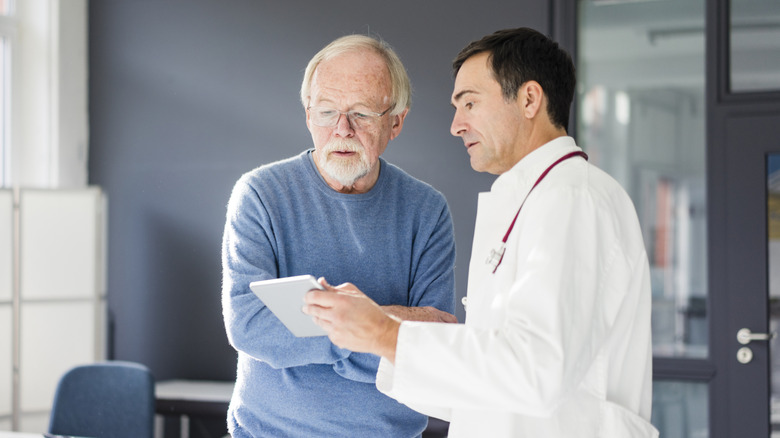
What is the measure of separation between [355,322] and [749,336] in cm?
288

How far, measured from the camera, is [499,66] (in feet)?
4.79

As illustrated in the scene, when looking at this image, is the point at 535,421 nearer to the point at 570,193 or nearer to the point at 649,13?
the point at 570,193

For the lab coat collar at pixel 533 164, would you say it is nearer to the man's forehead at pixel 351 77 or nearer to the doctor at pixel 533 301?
the doctor at pixel 533 301

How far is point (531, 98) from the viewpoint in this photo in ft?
4.75

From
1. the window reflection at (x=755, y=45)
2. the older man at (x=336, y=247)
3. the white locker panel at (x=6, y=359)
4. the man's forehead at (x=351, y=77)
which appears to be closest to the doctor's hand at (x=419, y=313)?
the older man at (x=336, y=247)

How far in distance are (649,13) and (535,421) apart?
315 cm

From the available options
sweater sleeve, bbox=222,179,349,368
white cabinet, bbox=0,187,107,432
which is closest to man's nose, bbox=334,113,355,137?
sweater sleeve, bbox=222,179,349,368

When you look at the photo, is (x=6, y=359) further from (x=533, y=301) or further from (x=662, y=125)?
(x=533, y=301)

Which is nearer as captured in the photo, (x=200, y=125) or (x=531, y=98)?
(x=531, y=98)

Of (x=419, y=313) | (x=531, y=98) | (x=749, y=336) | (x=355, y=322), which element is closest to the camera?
(x=355, y=322)

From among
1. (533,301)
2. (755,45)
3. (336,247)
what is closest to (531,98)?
(533,301)

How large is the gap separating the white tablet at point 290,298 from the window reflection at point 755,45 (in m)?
2.94

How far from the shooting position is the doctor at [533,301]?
1.17 m

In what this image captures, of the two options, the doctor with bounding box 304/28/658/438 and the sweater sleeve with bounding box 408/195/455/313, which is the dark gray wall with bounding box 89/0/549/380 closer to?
the sweater sleeve with bounding box 408/195/455/313
